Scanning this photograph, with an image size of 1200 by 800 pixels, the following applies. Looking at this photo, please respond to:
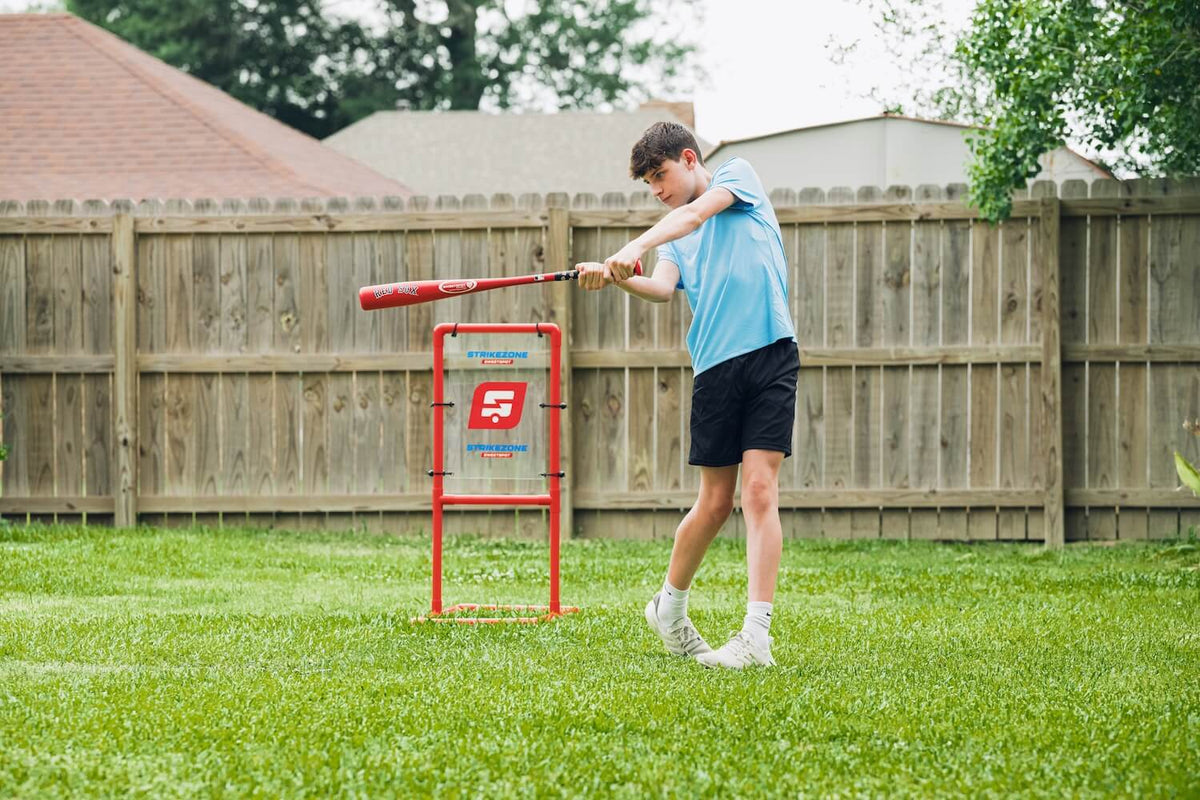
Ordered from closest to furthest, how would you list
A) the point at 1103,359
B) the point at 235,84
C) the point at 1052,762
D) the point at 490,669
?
the point at 1052,762
the point at 490,669
the point at 1103,359
the point at 235,84

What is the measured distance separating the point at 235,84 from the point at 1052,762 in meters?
29.5

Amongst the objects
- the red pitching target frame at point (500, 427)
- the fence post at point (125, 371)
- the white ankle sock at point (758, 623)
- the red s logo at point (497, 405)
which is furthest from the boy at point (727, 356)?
the fence post at point (125, 371)

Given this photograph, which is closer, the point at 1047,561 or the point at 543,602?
the point at 543,602

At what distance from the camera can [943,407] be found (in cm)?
877

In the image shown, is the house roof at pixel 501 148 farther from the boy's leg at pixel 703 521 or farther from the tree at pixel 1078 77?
the boy's leg at pixel 703 521

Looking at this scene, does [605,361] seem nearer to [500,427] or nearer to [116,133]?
[500,427]

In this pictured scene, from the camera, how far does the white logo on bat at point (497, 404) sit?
588cm

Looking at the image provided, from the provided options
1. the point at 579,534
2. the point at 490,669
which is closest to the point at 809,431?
the point at 579,534

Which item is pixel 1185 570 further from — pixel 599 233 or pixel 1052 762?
pixel 1052 762

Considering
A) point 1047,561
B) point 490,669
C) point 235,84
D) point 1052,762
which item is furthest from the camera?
point 235,84

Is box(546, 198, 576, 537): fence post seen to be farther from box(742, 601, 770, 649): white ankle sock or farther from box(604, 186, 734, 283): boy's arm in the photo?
box(742, 601, 770, 649): white ankle sock

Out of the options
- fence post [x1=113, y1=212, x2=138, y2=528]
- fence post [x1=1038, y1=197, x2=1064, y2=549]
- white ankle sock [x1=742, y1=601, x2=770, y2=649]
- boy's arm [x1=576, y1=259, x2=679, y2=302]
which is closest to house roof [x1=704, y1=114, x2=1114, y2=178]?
fence post [x1=1038, y1=197, x2=1064, y2=549]

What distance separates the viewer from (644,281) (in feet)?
16.4

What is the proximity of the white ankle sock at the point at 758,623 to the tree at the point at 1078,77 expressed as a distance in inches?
166
